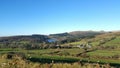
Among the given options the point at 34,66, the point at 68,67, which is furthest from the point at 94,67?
the point at 34,66

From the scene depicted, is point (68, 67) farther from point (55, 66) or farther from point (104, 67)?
point (104, 67)

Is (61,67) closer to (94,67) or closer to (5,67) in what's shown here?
(94,67)

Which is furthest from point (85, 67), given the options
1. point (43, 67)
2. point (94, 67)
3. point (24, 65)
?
point (24, 65)

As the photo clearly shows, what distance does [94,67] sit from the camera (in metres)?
14.2

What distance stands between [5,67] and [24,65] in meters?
1.15

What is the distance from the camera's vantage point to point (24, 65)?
1452 centimetres

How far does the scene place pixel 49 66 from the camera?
14273mm

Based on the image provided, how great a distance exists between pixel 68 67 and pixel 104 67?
2371 millimetres

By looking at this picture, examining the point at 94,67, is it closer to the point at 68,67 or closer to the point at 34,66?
the point at 68,67

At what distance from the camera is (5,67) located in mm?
14281

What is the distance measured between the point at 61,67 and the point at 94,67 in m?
2.02

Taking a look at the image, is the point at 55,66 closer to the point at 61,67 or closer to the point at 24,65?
the point at 61,67

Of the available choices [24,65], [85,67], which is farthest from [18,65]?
[85,67]

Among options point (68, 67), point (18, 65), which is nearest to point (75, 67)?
point (68, 67)
